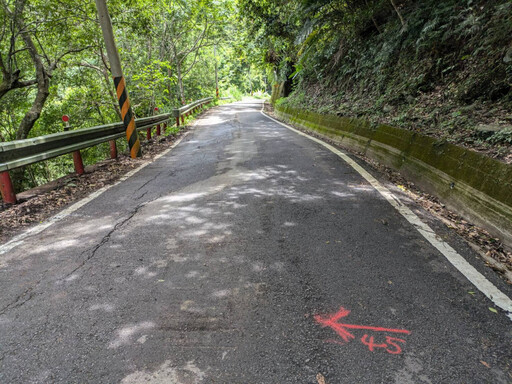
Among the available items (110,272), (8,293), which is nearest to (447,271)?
(110,272)

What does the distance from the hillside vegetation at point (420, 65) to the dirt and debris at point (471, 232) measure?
2.69 feet

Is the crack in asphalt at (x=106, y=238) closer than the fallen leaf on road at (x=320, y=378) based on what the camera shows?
No

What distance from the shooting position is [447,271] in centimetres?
249

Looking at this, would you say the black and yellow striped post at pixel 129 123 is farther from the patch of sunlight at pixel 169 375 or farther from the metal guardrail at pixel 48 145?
the patch of sunlight at pixel 169 375

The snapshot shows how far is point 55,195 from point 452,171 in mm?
5472

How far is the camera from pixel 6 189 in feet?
13.3

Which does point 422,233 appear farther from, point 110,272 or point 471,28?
point 471,28

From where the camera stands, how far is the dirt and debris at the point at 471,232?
264 cm

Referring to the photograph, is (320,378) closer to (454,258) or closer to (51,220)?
(454,258)

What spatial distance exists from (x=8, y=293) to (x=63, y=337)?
2.63 feet

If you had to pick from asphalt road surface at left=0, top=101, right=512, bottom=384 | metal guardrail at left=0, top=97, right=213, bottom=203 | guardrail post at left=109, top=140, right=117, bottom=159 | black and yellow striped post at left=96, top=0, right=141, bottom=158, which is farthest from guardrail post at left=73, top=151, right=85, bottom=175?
asphalt road surface at left=0, top=101, right=512, bottom=384

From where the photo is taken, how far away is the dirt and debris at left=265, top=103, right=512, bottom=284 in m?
2.64

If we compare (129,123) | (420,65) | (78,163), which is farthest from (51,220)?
(420,65)

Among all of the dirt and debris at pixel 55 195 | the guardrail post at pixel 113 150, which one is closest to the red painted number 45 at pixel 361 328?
the dirt and debris at pixel 55 195
